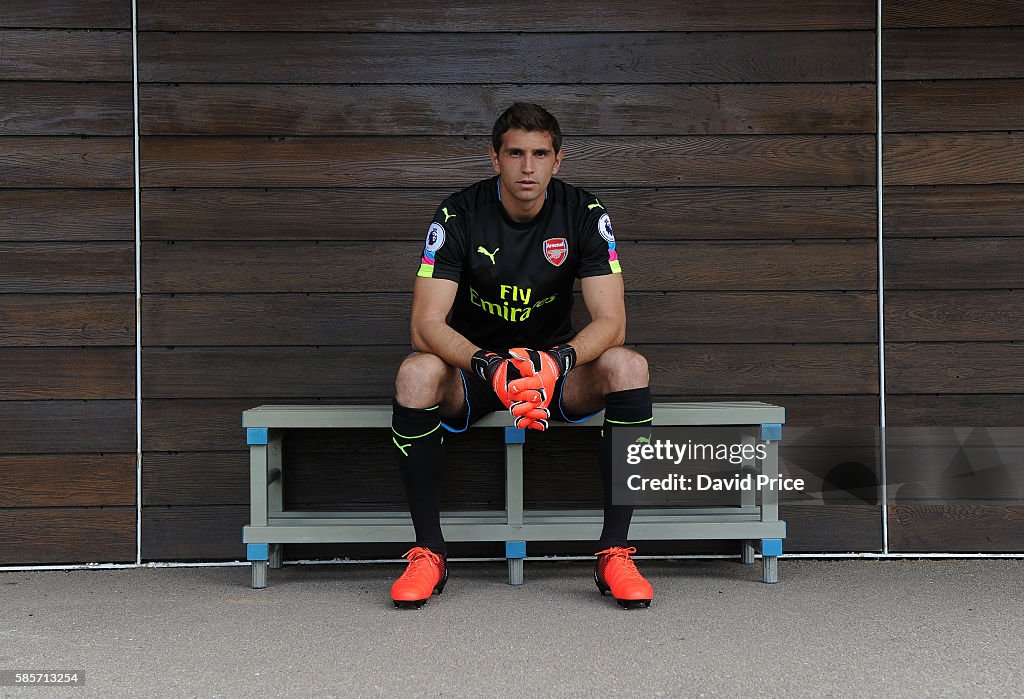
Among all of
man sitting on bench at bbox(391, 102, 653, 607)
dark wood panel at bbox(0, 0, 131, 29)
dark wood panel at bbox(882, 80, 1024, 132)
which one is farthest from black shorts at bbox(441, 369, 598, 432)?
dark wood panel at bbox(0, 0, 131, 29)

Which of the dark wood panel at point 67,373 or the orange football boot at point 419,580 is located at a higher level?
the dark wood panel at point 67,373

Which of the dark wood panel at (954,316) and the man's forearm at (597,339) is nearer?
the man's forearm at (597,339)

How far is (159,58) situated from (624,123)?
4.38 ft

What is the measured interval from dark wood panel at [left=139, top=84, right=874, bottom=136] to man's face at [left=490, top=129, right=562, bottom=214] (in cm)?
43

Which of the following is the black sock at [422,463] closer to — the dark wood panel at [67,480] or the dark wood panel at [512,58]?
the dark wood panel at [67,480]

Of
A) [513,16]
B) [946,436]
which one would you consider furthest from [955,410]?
[513,16]

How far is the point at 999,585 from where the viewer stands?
2.38m

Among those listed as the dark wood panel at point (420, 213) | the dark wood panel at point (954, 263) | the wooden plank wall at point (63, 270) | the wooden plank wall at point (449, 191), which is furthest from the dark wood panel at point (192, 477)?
the dark wood panel at point (954, 263)

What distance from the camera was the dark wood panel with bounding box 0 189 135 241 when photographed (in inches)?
105

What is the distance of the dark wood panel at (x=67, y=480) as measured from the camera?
8.75ft

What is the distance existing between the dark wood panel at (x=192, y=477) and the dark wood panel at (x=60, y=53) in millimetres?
1098

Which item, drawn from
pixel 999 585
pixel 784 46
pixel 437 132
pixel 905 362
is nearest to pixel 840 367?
pixel 905 362

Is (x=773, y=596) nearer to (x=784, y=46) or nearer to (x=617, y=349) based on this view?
(x=617, y=349)

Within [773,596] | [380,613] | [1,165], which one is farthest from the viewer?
[1,165]
